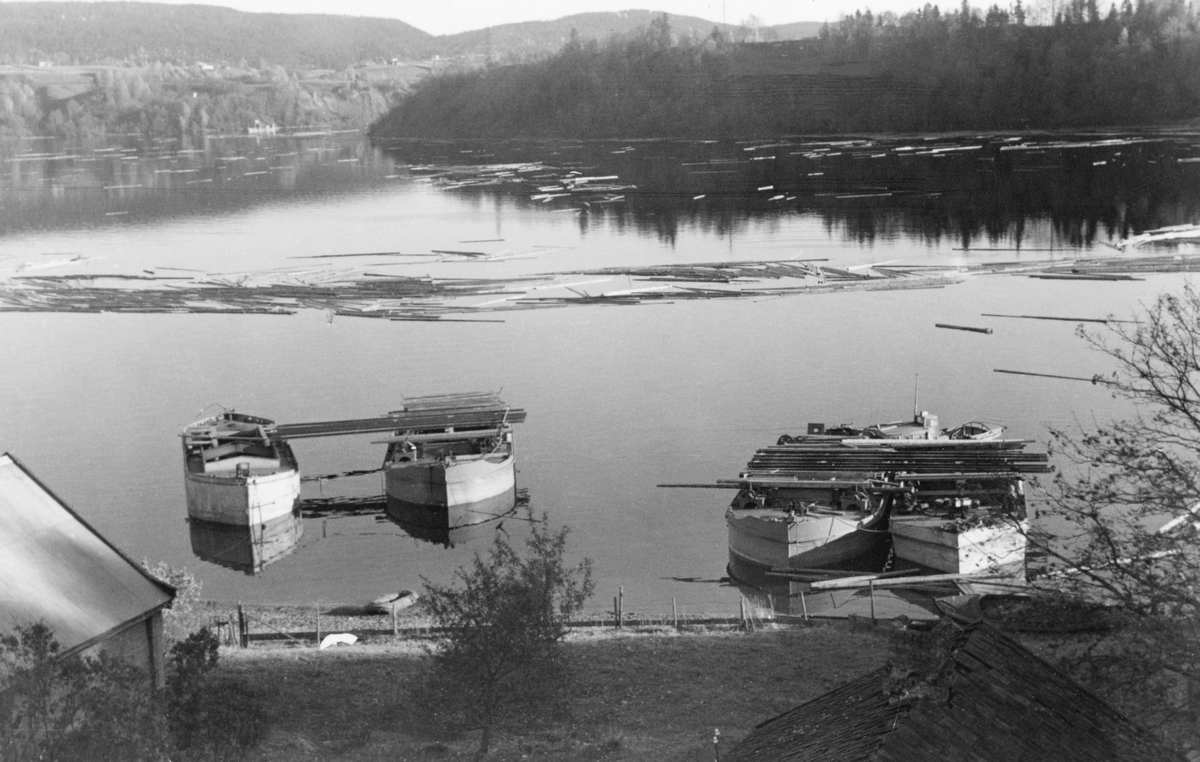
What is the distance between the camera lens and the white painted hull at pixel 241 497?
799 inches

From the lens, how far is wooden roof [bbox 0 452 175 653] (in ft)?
31.1

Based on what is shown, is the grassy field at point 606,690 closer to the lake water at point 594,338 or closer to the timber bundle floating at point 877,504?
the lake water at point 594,338

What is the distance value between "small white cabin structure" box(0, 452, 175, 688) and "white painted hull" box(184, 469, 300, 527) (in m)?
9.67

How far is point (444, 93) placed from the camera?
102 m

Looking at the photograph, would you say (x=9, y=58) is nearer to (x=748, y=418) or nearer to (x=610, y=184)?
(x=610, y=184)

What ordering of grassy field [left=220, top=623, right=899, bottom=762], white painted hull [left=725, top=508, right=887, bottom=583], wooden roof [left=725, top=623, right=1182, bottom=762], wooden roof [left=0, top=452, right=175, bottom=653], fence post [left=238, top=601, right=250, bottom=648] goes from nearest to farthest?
1. wooden roof [left=725, top=623, right=1182, bottom=762]
2. wooden roof [left=0, top=452, right=175, bottom=653]
3. grassy field [left=220, top=623, right=899, bottom=762]
4. fence post [left=238, top=601, right=250, bottom=648]
5. white painted hull [left=725, top=508, right=887, bottom=583]

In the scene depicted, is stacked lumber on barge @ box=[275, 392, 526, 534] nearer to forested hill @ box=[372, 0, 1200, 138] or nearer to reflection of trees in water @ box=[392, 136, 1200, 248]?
reflection of trees in water @ box=[392, 136, 1200, 248]

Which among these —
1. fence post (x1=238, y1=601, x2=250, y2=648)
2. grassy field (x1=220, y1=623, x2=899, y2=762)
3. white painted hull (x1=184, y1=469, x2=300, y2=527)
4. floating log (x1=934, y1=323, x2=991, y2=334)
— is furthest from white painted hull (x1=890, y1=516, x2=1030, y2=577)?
floating log (x1=934, y1=323, x2=991, y2=334)

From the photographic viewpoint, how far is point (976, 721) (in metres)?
6.80

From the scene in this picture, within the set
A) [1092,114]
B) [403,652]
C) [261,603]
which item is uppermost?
[1092,114]

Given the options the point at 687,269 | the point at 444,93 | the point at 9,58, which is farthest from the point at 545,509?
the point at 9,58

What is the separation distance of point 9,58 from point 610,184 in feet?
211

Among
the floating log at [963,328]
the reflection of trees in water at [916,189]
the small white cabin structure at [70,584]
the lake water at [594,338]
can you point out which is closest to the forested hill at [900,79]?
the reflection of trees in water at [916,189]

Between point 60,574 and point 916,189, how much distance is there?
45.8 meters
